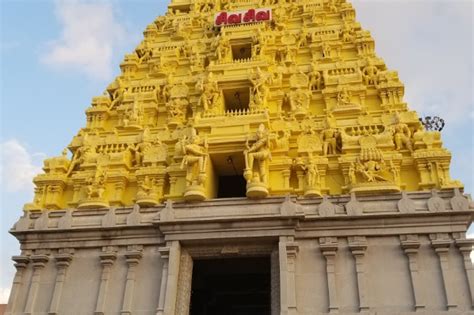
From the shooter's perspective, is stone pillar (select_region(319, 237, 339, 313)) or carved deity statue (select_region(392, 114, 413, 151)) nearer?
stone pillar (select_region(319, 237, 339, 313))

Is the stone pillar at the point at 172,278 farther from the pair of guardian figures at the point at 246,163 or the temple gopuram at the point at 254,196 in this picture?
the pair of guardian figures at the point at 246,163

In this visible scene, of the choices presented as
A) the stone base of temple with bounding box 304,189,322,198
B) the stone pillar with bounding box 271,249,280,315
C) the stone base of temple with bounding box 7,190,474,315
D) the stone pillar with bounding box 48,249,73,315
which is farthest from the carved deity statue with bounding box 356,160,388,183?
the stone pillar with bounding box 48,249,73,315

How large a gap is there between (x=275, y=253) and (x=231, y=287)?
9003 mm

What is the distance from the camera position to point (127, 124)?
2358cm

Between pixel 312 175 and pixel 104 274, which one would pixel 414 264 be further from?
pixel 104 274

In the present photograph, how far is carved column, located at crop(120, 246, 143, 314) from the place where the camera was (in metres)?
17.0

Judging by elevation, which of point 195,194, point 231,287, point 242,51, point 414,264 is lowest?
point 414,264

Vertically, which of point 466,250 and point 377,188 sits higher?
point 377,188

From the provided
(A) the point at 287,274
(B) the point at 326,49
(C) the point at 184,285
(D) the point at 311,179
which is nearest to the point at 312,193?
(D) the point at 311,179

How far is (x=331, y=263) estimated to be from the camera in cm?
1662

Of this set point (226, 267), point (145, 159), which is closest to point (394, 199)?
point (226, 267)

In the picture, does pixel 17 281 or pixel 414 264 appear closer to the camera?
pixel 414 264

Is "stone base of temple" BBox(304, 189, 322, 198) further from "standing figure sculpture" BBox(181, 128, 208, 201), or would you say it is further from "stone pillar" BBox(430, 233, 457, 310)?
"stone pillar" BBox(430, 233, 457, 310)

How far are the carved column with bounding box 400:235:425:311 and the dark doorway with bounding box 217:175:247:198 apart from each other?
906cm
